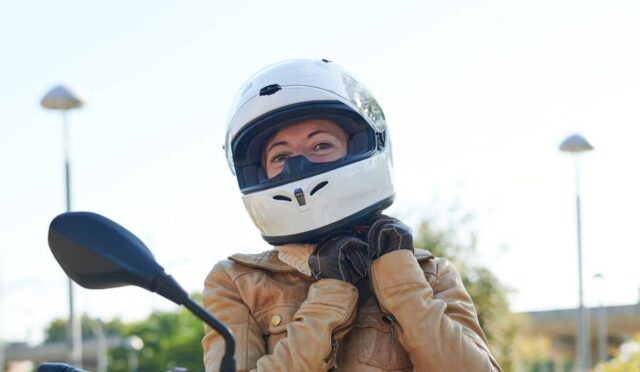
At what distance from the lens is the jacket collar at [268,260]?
4.16 meters

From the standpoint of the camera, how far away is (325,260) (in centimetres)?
394

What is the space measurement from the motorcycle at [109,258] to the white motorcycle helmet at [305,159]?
1433mm

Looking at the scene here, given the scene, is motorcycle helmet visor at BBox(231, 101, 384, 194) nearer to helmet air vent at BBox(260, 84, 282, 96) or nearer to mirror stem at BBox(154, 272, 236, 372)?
helmet air vent at BBox(260, 84, 282, 96)

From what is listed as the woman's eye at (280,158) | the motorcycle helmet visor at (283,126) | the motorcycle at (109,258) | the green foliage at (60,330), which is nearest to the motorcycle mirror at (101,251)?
the motorcycle at (109,258)

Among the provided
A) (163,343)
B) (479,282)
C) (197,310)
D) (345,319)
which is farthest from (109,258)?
(163,343)

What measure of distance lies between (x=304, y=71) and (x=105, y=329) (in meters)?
84.7

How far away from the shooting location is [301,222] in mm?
4152

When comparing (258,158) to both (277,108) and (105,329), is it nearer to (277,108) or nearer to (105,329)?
(277,108)

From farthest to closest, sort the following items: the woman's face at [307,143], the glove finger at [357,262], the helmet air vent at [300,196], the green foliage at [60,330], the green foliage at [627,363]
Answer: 1. the green foliage at [60,330]
2. the green foliage at [627,363]
3. the woman's face at [307,143]
4. the helmet air vent at [300,196]
5. the glove finger at [357,262]

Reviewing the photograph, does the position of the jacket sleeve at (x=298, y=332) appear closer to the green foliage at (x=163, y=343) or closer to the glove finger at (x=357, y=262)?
the glove finger at (x=357, y=262)

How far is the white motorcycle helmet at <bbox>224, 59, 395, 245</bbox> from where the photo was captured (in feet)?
13.6

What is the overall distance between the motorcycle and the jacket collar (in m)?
1.42

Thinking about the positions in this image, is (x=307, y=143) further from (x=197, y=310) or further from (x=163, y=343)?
(x=163, y=343)

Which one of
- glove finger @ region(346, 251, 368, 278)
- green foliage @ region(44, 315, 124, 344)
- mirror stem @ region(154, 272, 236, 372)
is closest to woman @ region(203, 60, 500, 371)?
glove finger @ region(346, 251, 368, 278)
